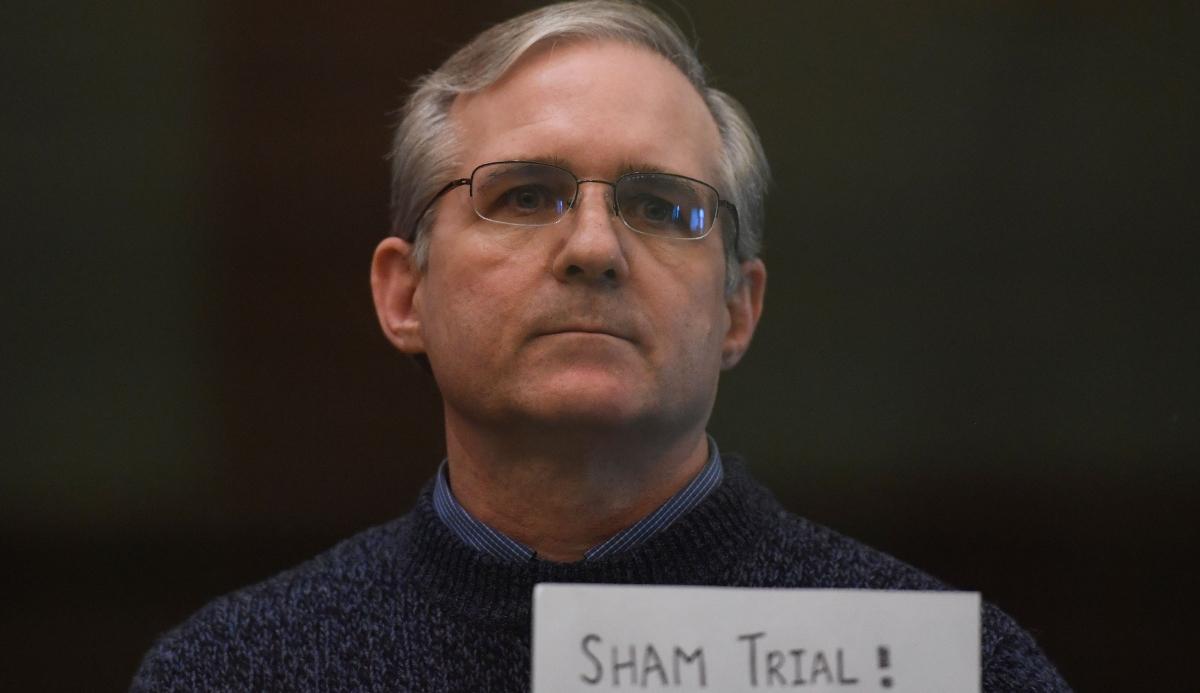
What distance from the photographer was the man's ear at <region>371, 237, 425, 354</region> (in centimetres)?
199

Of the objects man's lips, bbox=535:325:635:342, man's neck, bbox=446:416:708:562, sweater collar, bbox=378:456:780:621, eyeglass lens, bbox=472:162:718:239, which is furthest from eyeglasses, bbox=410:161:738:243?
sweater collar, bbox=378:456:780:621

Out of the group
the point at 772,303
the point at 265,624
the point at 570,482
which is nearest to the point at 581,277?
the point at 570,482

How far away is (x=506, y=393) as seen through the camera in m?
1.73

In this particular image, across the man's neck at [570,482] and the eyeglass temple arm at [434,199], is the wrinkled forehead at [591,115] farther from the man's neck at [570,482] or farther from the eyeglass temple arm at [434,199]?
the man's neck at [570,482]

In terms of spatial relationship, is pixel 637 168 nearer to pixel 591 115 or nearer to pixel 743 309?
pixel 591 115

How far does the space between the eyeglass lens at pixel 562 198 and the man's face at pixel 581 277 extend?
2 cm

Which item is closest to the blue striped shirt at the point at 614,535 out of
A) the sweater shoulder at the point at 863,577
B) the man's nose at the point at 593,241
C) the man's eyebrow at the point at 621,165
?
the sweater shoulder at the point at 863,577

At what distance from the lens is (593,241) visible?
1688 millimetres

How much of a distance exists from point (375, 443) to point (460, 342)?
731mm

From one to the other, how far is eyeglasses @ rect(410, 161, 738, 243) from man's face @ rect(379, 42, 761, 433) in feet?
0.05

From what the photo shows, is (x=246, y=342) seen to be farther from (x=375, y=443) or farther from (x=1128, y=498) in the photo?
(x=1128, y=498)

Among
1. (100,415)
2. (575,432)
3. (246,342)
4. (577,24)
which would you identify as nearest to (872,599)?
(575,432)

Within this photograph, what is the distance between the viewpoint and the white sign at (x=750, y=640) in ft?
4.14

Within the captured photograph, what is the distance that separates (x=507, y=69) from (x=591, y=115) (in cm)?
19
